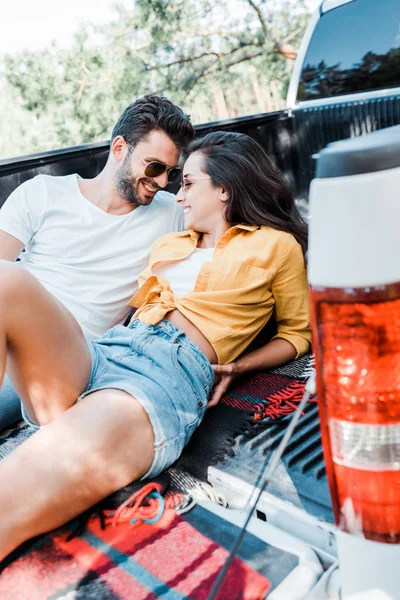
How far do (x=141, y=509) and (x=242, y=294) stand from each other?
928mm

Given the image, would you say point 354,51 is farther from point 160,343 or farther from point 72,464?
point 72,464

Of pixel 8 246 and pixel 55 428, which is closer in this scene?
pixel 55 428

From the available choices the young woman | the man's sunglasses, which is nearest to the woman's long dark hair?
the young woman

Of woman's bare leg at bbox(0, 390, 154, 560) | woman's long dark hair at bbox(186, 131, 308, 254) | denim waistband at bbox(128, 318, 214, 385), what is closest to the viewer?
woman's bare leg at bbox(0, 390, 154, 560)

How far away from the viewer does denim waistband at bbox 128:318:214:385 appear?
1.90 metres

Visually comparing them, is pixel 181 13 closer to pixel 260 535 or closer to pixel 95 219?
pixel 95 219

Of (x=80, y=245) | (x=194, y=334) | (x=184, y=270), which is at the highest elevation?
(x=80, y=245)

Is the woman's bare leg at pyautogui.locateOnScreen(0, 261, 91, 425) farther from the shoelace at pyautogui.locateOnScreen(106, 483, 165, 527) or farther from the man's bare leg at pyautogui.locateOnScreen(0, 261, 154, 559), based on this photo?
the shoelace at pyautogui.locateOnScreen(106, 483, 165, 527)

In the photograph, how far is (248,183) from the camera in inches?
96.7

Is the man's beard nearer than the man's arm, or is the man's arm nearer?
the man's arm

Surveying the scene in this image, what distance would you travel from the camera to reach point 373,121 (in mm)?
3480

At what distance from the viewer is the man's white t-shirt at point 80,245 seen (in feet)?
8.38

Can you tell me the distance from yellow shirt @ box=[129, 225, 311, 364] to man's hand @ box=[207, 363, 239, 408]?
0.05m

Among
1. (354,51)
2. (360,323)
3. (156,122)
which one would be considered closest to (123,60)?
(354,51)
